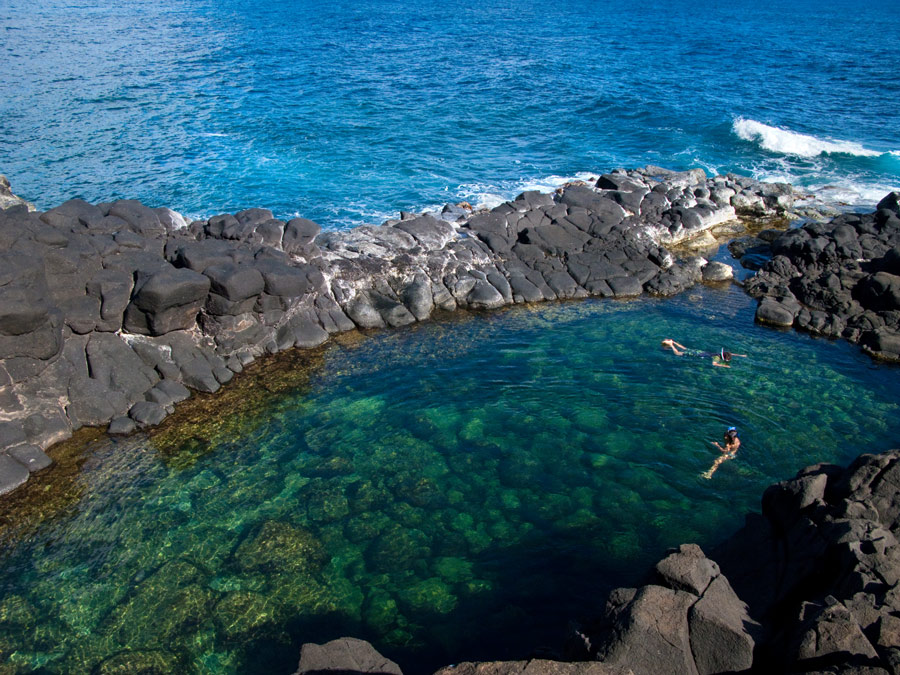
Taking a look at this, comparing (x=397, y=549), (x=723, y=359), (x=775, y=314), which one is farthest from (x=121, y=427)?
(x=775, y=314)

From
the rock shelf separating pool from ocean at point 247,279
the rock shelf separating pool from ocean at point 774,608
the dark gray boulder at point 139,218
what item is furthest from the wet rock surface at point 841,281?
the dark gray boulder at point 139,218

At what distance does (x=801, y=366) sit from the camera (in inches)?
894

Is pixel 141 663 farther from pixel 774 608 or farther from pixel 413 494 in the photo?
pixel 774 608

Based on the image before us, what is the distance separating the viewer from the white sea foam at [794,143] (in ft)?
148

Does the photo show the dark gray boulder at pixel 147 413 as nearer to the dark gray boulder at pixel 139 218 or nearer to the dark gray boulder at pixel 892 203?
the dark gray boulder at pixel 139 218

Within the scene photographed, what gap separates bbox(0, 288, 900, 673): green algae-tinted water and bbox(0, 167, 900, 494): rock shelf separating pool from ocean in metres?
1.48

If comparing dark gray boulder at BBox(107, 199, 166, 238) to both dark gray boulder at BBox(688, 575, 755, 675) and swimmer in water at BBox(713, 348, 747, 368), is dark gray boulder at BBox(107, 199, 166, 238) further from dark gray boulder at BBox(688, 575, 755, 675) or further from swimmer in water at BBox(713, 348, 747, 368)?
dark gray boulder at BBox(688, 575, 755, 675)

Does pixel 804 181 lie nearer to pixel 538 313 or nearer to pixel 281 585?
pixel 538 313

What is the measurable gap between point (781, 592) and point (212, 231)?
22720 mm

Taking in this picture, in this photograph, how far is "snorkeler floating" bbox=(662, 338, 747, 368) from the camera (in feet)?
73.3

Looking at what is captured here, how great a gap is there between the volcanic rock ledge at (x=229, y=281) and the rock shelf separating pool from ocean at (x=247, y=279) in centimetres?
5

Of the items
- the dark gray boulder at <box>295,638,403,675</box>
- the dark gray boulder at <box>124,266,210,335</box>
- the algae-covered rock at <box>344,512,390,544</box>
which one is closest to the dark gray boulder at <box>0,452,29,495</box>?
the dark gray boulder at <box>124,266,210,335</box>

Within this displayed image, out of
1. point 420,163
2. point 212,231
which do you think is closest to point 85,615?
point 212,231

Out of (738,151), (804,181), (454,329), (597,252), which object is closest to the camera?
(454,329)
